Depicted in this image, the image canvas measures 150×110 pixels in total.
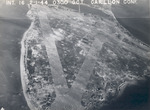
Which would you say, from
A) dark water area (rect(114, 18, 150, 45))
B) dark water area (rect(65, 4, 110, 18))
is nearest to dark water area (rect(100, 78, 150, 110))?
dark water area (rect(114, 18, 150, 45))

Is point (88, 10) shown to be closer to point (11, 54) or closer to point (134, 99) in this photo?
point (11, 54)

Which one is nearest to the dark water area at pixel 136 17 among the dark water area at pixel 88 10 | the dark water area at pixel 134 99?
the dark water area at pixel 88 10

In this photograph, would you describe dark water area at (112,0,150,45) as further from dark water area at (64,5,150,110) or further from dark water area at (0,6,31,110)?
dark water area at (0,6,31,110)

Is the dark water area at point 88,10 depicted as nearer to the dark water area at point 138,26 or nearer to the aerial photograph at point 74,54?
the aerial photograph at point 74,54

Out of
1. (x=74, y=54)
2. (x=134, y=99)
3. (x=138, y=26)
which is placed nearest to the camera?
(x=134, y=99)

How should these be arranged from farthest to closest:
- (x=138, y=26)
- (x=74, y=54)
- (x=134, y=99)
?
(x=138, y=26)
(x=74, y=54)
(x=134, y=99)

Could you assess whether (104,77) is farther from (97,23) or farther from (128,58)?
(97,23)

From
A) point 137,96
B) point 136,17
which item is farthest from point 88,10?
point 137,96

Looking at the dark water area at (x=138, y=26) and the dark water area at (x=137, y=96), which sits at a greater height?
the dark water area at (x=138, y=26)
